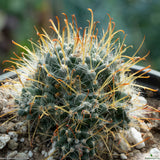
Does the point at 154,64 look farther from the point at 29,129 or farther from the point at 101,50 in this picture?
the point at 29,129

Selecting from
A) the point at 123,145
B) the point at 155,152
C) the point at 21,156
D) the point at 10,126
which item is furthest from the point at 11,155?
the point at 155,152

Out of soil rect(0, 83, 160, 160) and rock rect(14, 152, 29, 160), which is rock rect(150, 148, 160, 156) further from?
rock rect(14, 152, 29, 160)

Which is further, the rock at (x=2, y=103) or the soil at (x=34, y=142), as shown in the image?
the rock at (x=2, y=103)

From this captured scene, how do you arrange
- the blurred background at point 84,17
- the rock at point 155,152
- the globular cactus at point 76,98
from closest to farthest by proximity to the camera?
the globular cactus at point 76,98
the rock at point 155,152
the blurred background at point 84,17

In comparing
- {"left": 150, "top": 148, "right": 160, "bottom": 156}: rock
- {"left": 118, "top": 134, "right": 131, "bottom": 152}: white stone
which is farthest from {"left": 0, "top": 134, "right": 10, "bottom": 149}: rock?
{"left": 150, "top": 148, "right": 160, "bottom": 156}: rock

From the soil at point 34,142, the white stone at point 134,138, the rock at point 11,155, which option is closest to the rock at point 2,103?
the soil at point 34,142

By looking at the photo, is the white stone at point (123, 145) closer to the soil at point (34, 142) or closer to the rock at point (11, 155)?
the soil at point (34, 142)
